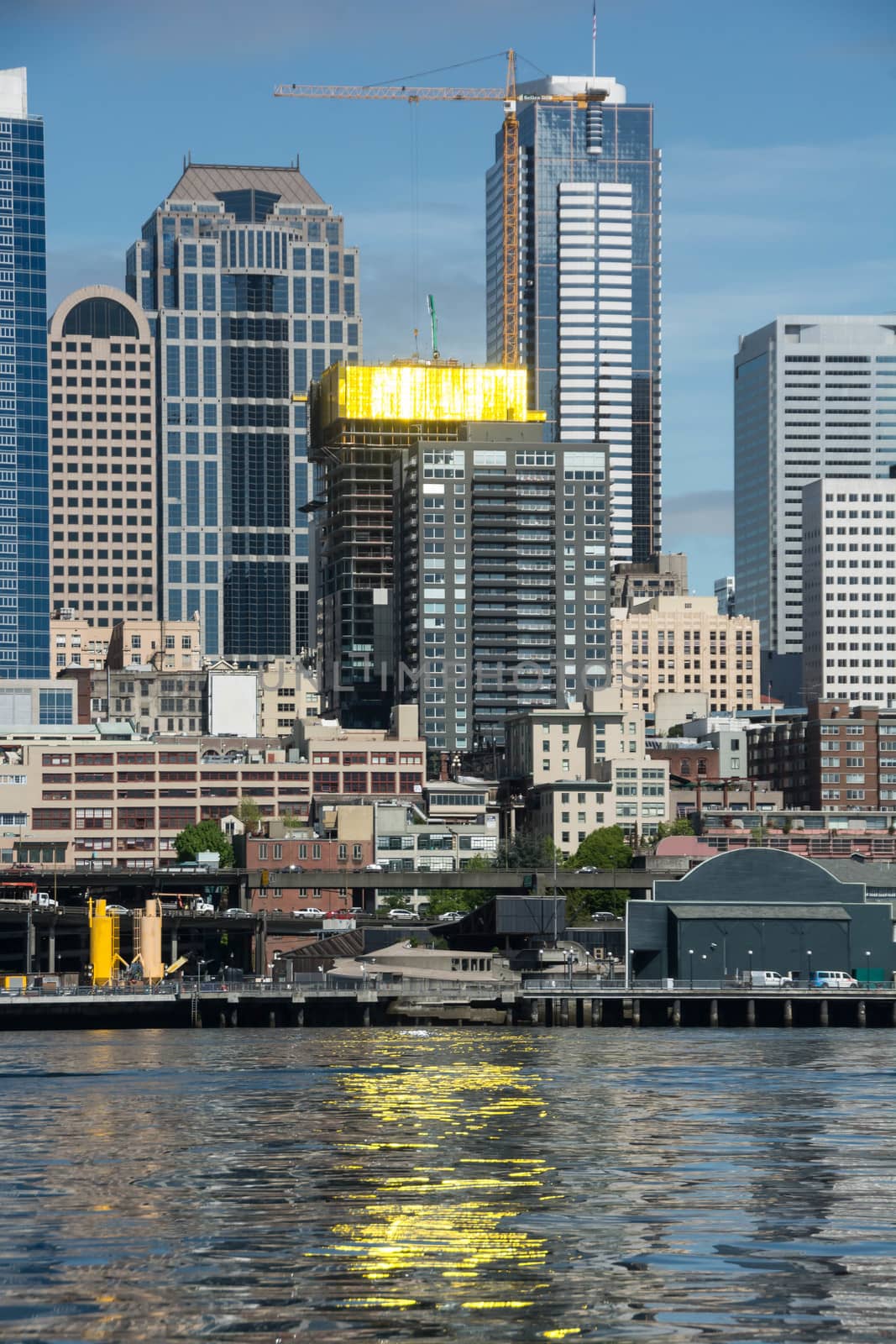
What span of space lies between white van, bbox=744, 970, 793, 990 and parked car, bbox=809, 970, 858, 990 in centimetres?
197

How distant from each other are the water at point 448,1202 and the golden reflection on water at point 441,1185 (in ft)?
0.60

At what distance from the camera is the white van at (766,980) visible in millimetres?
176625

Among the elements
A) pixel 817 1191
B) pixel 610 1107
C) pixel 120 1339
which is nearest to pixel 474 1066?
pixel 610 1107

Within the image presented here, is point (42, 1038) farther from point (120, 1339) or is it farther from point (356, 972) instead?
point (120, 1339)

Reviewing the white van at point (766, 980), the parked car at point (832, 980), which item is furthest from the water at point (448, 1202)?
the parked car at point (832, 980)

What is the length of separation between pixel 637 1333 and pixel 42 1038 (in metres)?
108

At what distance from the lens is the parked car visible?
6964 inches

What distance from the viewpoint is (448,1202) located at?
242 ft

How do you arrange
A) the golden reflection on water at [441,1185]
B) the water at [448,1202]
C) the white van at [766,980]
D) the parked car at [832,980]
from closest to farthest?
the water at [448,1202] → the golden reflection on water at [441,1185] → the white van at [766,980] → the parked car at [832,980]

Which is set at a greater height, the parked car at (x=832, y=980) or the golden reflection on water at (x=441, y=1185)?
the golden reflection on water at (x=441, y=1185)

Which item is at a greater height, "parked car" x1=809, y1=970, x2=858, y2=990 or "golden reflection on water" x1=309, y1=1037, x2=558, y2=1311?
"golden reflection on water" x1=309, y1=1037, x2=558, y2=1311

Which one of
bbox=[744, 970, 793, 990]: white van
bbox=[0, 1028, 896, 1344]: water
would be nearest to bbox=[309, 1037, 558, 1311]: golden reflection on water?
bbox=[0, 1028, 896, 1344]: water

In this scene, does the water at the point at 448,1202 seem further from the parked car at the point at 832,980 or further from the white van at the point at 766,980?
the parked car at the point at 832,980

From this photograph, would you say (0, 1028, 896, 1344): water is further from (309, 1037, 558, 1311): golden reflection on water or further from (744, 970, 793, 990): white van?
(744, 970, 793, 990): white van
